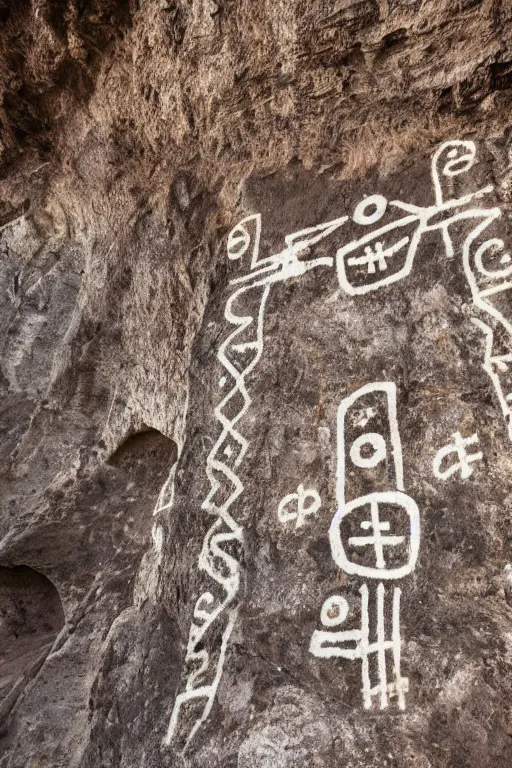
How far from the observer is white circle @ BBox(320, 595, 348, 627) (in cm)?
209

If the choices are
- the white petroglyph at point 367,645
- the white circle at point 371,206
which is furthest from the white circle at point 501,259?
the white petroglyph at point 367,645

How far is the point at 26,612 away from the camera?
3.85 metres

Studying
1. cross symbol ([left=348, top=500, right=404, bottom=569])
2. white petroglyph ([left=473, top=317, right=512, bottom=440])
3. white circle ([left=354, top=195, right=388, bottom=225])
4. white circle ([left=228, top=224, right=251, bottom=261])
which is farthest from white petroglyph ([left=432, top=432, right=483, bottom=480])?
white circle ([left=228, top=224, right=251, bottom=261])

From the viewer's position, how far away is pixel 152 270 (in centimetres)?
366

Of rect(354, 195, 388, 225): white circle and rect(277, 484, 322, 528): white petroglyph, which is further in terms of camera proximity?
rect(354, 195, 388, 225): white circle

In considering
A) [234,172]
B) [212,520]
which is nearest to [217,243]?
[234,172]

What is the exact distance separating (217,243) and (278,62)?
81 cm

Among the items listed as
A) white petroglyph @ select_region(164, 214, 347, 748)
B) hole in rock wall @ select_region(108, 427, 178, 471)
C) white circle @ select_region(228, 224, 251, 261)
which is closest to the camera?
white petroglyph @ select_region(164, 214, 347, 748)

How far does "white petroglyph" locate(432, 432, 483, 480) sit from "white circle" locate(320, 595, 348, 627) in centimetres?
48

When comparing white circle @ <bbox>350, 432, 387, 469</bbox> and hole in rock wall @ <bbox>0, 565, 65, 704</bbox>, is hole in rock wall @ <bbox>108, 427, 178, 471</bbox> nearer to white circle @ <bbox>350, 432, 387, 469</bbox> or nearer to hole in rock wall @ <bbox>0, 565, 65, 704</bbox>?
hole in rock wall @ <bbox>0, 565, 65, 704</bbox>

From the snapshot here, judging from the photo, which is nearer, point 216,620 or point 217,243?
point 216,620

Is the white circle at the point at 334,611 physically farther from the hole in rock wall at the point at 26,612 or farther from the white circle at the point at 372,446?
the hole in rock wall at the point at 26,612

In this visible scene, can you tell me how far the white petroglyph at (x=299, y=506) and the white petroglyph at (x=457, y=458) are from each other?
407mm

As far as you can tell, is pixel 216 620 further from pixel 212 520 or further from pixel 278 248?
pixel 278 248
